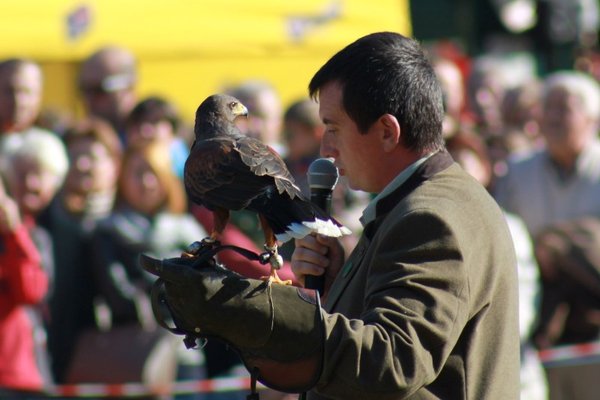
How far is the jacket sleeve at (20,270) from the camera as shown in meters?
6.14

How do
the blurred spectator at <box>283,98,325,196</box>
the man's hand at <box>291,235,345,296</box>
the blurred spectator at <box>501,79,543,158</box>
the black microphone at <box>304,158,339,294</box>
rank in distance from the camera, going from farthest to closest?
1. the blurred spectator at <box>501,79,543,158</box>
2. the blurred spectator at <box>283,98,325,196</box>
3. the man's hand at <box>291,235,345,296</box>
4. the black microphone at <box>304,158,339,294</box>

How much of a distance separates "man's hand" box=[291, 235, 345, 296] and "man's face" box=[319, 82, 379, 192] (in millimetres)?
306

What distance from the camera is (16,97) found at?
759cm

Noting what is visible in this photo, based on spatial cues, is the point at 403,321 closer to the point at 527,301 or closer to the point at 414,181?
the point at 414,181

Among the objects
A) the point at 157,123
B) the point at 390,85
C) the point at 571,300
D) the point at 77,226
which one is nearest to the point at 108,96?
the point at 157,123

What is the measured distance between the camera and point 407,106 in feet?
9.37

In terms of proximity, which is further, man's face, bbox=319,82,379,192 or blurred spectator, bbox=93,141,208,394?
blurred spectator, bbox=93,141,208,394

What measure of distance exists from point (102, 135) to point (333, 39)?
13.1ft

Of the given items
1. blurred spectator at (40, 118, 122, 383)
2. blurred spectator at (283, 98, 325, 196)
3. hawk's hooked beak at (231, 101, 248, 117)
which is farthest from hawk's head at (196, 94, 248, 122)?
blurred spectator at (283, 98, 325, 196)

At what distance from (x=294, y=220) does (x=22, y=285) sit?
12.3 feet

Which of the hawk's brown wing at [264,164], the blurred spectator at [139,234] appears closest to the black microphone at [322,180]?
the hawk's brown wing at [264,164]

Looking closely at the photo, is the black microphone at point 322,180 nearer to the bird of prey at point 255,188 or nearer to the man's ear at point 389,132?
the man's ear at point 389,132

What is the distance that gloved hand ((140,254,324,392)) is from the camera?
257 centimetres

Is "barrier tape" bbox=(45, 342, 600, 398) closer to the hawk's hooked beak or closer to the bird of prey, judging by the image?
the hawk's hooked beak
